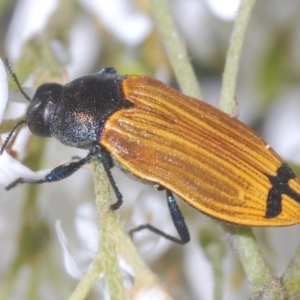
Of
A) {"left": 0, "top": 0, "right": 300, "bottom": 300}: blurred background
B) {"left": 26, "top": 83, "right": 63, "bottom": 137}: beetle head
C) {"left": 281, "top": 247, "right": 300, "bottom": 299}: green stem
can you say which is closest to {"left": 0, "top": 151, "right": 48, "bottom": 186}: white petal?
{"left": 0, "top": 0, "right": 300, "bottom": 300}: blurred background

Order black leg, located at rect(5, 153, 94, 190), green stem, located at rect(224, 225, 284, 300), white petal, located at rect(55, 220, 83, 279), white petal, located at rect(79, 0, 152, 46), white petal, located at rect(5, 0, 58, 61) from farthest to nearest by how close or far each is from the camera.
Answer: white petal, located at rect(79, 0, 152, 46) → white petal, located at rect(5, 0, 58, 61) → black leg, located at rect(5, 153, 94, 190) → white petal, located at rect(55, 220, 83, 279) → green stem, located at rect(224, 225, 284, 300)

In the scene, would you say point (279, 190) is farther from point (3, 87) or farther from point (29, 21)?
point (29, 21)

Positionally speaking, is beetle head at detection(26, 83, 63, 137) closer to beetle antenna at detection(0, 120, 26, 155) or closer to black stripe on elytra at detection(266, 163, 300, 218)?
beetle antenna at detection(0, 120, 26, 155)

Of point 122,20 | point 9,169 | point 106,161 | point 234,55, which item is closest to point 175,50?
point 234,55

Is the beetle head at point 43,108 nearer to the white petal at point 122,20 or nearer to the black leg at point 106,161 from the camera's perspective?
the black leg at point 106,161

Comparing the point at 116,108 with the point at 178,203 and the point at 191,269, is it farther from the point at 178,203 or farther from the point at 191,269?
the point at 191,269

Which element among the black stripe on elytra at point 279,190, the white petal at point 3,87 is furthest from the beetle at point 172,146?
the white petal at point 3,87
